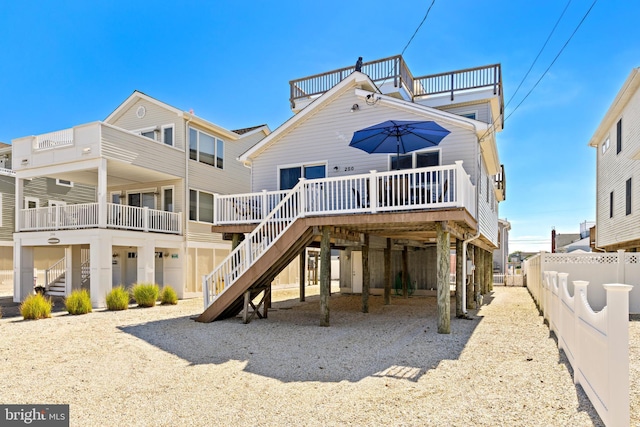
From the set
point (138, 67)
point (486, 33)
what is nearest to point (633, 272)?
point (486, 33)

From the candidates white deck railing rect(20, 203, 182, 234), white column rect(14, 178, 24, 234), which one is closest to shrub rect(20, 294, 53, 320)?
white deck railing rect(20, 203, 182, 234)

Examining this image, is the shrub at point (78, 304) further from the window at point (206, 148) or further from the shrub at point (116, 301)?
the window at point (206, 148)

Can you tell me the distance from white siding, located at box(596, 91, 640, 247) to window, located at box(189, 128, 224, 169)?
1703 centimetres

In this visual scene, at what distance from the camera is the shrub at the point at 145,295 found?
49.9ft

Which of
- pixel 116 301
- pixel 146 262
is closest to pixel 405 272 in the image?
pixel 146 262

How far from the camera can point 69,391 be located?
19.6 feet

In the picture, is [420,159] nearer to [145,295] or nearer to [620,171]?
[145,295]

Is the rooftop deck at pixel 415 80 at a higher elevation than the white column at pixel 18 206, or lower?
higher

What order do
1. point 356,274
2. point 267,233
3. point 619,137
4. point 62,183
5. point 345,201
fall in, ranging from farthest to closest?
point 62,183, point 356,274, point 619,137, point 267,233, point 345,201

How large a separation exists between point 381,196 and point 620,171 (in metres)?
14.0

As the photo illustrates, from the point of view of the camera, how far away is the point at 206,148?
20516 millimetres

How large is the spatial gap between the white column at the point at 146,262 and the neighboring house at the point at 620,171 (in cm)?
1801

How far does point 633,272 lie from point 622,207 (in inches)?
257

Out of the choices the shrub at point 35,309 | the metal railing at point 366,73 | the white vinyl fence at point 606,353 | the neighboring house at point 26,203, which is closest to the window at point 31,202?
the neighboring house at point 26,203
